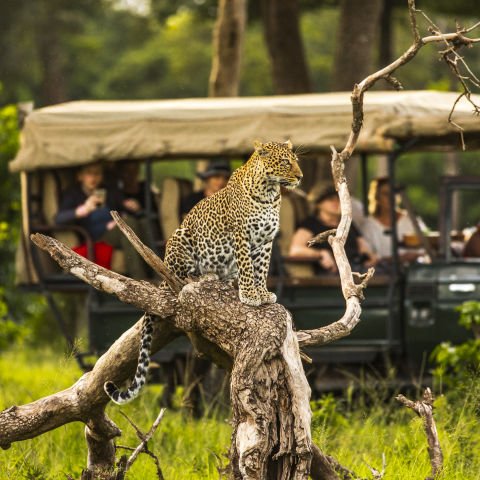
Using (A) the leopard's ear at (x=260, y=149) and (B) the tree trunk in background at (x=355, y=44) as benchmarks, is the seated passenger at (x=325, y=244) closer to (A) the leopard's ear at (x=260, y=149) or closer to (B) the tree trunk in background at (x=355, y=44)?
(A) the leopard's ear at (x=260, y=149)

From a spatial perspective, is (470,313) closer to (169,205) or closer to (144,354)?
(169,205)

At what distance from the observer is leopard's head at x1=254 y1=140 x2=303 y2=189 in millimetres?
6831

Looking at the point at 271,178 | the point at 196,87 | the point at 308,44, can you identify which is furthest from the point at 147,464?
the point at 308,44

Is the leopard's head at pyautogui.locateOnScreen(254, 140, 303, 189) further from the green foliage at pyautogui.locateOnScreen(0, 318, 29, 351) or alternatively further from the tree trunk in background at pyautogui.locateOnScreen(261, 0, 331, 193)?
the tree trunk in background at pyautogui.locateOnScreen(261, 0, 331, 193)

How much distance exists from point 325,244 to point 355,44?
6.83m

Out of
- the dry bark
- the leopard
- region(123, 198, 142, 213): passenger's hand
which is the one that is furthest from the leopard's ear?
region(123, 198, 142, 213): passenger's hand

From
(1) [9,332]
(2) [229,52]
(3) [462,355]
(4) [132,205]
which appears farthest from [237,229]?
(2) [229,52]

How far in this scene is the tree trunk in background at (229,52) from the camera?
16.3 meters

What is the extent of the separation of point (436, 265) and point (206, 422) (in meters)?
2.17

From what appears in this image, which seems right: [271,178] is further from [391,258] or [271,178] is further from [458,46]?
[391,258]

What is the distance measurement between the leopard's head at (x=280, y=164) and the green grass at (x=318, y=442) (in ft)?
4.70

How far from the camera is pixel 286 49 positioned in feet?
59.4

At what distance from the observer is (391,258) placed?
34.3ft

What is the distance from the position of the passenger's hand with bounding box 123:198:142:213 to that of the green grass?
179 cm
